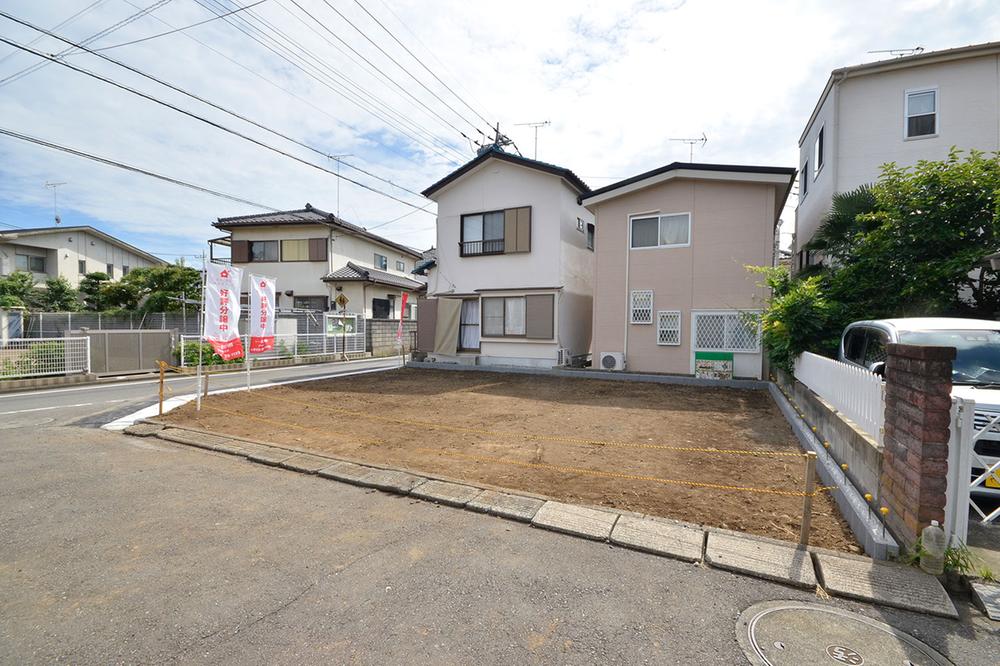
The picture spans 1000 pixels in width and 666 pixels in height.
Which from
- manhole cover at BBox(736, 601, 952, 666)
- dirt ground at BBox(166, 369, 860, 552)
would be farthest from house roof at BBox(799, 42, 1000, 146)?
manhole cover at BBox(736, 601, 952, 666)

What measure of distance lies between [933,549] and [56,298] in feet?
113

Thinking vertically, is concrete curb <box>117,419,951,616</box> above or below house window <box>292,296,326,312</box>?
below

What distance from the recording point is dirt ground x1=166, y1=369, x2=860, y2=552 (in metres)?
4.13

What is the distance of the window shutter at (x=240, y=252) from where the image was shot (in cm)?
2378

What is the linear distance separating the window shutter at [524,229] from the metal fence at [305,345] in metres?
9.57

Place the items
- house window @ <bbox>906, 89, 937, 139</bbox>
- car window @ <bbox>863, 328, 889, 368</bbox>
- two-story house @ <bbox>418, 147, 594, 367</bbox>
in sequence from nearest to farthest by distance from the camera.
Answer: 1. car window @ <bbox>863, 328, 889, 368</bbox>
2. house window @ <bbox>906, 89, 937, 139</bbox>
3. two-story house @ <bbox>418, 147, 594, 367</bbox>

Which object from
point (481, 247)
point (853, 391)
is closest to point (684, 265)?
point (481, 247)

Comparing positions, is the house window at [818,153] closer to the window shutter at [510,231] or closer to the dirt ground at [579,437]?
the dirt ground at [579,437]

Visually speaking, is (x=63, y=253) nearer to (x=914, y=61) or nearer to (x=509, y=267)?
(x=509, y=267)

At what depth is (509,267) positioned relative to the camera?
1456cm

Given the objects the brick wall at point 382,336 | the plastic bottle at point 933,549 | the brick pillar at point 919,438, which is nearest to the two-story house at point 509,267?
the brick wall at point 382,336

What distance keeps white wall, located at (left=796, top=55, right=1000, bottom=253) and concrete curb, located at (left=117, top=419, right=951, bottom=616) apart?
467 inches

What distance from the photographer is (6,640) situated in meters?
2.31

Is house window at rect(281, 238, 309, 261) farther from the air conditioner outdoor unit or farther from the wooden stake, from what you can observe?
the wooden stake
